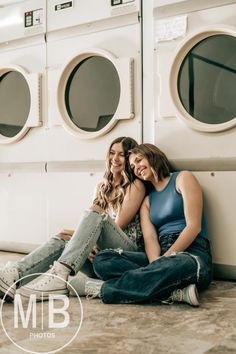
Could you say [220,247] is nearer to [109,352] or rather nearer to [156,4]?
[109,352]

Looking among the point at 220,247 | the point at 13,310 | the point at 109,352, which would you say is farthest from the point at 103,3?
the point at 109,352

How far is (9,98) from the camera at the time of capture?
3688 mm

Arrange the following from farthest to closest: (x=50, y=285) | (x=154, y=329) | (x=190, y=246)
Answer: (x=190, y=246) → (x=50, y=285) → (x=154, y=329)

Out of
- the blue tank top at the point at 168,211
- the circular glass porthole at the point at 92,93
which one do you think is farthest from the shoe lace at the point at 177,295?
the circular glass porthole at the point at 92,93

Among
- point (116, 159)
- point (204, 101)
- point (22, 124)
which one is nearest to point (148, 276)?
point (116, 159)

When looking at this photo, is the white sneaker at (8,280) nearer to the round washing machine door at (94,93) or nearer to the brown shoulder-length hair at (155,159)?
the brown shoulder-length hair at (155,159)

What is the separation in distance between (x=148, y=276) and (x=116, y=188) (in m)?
0.73

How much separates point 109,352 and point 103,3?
2280 mm

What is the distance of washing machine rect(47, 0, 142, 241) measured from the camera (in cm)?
299

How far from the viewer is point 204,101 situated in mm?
2742

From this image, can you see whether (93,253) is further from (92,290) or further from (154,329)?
(154,329)

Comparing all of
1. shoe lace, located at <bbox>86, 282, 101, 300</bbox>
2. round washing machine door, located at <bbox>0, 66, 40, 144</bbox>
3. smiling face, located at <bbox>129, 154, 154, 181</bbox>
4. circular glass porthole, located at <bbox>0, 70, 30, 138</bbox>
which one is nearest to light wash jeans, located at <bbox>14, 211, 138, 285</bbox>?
shoe lace, located at <bbox>86, 282, 101, 300</bbox>

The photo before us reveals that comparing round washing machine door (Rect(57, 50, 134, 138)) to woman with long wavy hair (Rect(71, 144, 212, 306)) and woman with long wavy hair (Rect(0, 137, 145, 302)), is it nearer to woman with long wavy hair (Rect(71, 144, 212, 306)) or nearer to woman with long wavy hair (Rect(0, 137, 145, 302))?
woman with long wavy hair (Rect(0, 137, 145, 302))

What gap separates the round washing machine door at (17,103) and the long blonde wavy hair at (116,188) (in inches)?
34.6
